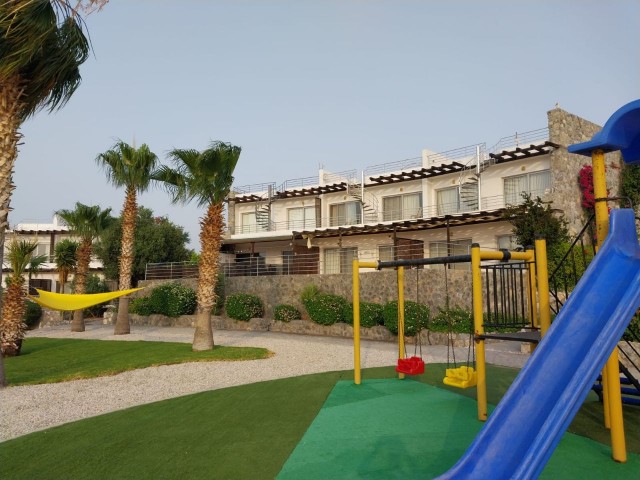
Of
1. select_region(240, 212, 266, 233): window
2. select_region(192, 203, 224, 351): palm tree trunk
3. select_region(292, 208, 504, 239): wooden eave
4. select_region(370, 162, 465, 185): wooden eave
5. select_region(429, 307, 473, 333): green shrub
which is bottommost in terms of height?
select_region(429, 307, 473, 333): green shrub

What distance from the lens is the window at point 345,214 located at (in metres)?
31.4

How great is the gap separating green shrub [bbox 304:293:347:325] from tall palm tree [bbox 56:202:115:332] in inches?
495

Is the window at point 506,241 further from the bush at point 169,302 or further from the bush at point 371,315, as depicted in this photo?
the bush at point 169,302

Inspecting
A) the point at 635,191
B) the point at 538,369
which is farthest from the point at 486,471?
the point at 635,191

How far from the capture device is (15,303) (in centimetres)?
1549

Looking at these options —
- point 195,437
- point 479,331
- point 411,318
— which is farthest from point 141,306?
point 479,331

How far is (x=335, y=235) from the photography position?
3038cm

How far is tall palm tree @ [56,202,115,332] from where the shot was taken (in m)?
24.8

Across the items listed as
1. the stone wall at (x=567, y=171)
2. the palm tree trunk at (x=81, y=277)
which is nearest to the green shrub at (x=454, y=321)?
the stone wall at (x=567, y=171)

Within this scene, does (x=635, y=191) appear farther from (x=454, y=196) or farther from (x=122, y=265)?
(x=122, y=265)

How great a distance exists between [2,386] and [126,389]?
8.90ft

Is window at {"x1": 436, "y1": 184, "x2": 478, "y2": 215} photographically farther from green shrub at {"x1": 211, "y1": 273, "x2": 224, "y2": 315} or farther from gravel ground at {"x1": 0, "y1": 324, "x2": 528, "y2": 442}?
green shrub at {"x1": 211, "y1": 273, "x2": 224, "y2": 315}

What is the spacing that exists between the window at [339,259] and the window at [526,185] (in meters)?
9.98

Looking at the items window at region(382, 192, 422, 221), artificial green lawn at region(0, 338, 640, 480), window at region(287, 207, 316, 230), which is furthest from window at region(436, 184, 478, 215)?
artificial green lawn at region(0, 338, 640, 480)
